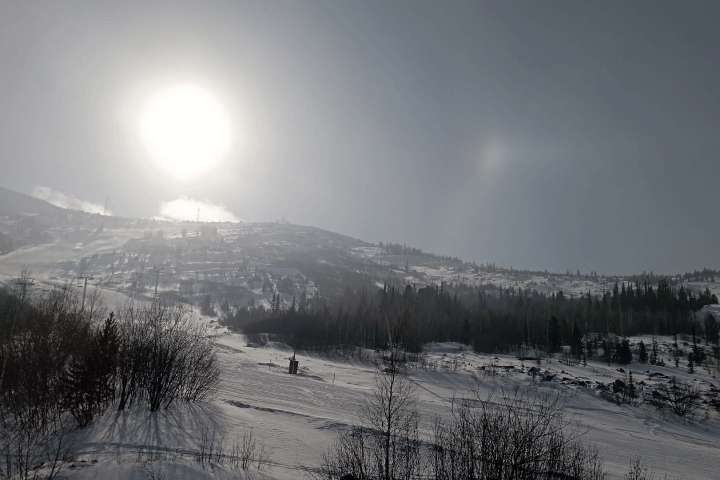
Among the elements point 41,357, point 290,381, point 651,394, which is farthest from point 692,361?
point 41,357

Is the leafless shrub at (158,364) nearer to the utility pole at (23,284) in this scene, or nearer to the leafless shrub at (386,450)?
the leafless shrub at (386,450)

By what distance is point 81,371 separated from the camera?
58.2ft

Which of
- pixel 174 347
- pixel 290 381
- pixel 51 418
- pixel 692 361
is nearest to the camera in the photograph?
pixel 51 418

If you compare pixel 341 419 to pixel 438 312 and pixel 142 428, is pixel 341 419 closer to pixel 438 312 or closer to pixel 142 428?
pixel 142 428

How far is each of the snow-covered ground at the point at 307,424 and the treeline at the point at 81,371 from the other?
1.16 meters

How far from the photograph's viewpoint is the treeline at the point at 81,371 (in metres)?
16.9

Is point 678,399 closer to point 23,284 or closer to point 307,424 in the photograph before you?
point 307,424

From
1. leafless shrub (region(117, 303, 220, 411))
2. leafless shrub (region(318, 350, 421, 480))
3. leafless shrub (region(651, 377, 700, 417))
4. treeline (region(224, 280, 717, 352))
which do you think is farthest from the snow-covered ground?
treeline (region(224, 280, 717, 352))

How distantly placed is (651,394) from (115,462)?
214 ft

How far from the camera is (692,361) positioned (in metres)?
87.3

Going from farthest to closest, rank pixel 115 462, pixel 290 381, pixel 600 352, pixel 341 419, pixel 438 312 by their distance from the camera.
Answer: pixel 438 312
pixel 600 352
pixel 290 381
pixel 341 419
pixel 115 462

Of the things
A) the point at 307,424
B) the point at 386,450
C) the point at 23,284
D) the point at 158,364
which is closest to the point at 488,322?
the point at 307,424

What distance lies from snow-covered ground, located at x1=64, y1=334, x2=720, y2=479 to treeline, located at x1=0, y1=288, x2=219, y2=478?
45.5 inches

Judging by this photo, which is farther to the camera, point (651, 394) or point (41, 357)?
point (651, 394)
